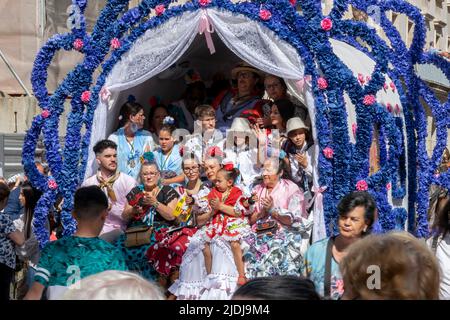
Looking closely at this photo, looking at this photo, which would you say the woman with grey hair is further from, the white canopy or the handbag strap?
the white canopy

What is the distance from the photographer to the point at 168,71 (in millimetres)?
9742

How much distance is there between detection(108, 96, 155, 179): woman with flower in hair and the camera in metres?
8.92

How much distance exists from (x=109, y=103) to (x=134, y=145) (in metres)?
0.50

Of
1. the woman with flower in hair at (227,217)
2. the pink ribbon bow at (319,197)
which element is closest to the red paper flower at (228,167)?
the woman with flower in hair at (227,217)

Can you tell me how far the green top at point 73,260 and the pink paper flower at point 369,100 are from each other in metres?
3.60

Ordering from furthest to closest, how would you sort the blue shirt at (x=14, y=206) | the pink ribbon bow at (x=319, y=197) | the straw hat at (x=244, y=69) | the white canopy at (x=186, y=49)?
the straw hat at (x=244, y=69), the blue shirt at (x=14, y=206), the white canopy at (x=186, y=49), the pink ribbon bow at (x=319, y=197)

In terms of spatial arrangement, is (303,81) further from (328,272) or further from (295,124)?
(328,272)

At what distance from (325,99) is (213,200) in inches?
53.3

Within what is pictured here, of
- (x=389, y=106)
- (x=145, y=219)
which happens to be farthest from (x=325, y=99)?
(x=145, y=219)

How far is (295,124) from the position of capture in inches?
334

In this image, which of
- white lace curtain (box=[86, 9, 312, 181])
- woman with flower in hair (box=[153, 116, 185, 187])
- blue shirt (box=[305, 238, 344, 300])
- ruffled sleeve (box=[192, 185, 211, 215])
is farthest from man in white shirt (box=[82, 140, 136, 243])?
blue shirt (box=[305, 238, 344, 300])

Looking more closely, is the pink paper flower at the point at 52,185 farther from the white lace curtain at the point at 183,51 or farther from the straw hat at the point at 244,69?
the straw hat at the point at 244,69

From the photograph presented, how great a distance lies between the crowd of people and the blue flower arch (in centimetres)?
36

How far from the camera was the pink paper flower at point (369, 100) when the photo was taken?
791 cm
